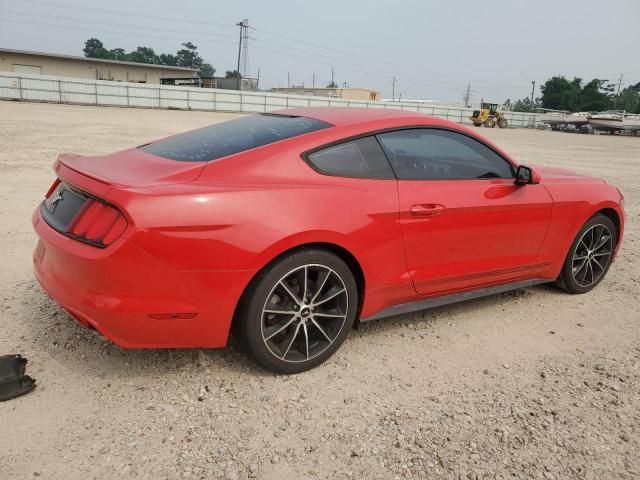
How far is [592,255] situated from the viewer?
452cm

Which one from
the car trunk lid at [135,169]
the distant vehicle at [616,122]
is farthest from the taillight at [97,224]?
the distant vehicle at [616,122]

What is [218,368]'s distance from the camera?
304 cm

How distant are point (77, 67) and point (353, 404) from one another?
182 ft

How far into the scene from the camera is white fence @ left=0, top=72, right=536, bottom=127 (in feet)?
104

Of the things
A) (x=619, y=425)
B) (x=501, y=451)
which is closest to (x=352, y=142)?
(x=501, y=451)

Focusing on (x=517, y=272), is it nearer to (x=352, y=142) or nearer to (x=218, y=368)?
(x=352, y=142)

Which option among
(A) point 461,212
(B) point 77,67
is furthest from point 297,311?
(B) point 77,67

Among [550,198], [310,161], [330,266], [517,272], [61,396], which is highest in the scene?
[310,161]

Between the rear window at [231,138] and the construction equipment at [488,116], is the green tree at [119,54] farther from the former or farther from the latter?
the rear window at [231,138]

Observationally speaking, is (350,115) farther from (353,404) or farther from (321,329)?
(353,404)

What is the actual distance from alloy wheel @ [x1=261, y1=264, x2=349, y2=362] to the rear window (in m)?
0.82

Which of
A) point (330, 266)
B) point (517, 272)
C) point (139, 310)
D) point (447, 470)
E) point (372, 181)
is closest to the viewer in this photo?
point (447, 470)

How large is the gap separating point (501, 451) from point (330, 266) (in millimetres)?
1256

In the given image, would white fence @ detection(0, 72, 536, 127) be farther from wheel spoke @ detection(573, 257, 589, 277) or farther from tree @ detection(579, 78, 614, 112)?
tree @ detection(579, 78, 614, 112)
